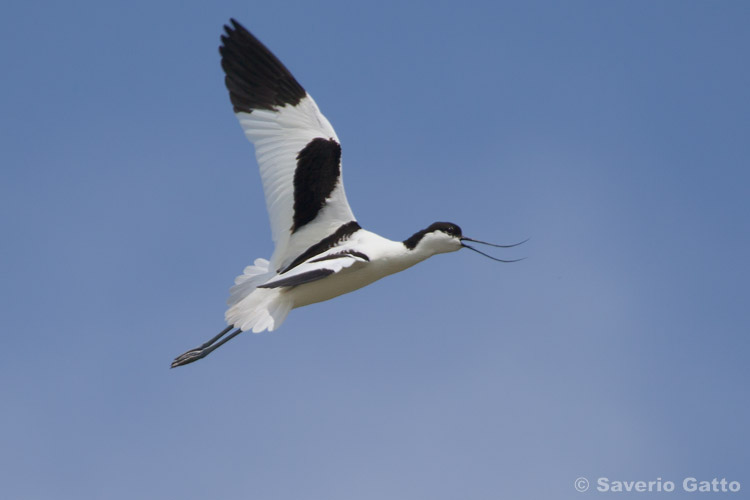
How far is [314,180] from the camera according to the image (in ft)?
34.4

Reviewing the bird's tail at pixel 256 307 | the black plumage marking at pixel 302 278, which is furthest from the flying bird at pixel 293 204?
the black plumage marking at pixel 302 278

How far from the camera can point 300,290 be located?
9805 millimetres

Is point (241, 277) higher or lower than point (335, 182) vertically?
lower

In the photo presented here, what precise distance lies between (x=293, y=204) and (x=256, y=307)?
51.3 inches

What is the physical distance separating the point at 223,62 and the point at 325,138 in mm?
1448

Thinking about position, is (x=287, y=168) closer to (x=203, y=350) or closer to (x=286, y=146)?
(x=286, y=146)

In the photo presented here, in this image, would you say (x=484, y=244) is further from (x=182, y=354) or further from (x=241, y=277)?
(x=182, y=354)

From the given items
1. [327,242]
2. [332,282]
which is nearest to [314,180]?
[327,242]

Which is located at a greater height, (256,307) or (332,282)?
(332,282)

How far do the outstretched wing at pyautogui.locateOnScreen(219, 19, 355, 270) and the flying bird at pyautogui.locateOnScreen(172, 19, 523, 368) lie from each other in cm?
1

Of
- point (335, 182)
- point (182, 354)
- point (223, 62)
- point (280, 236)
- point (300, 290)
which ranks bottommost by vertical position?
point (182, 354)

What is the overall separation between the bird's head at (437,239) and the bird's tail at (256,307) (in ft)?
5.06

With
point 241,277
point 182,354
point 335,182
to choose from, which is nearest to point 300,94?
point 335,182

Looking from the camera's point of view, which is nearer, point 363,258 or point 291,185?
point 363,258
